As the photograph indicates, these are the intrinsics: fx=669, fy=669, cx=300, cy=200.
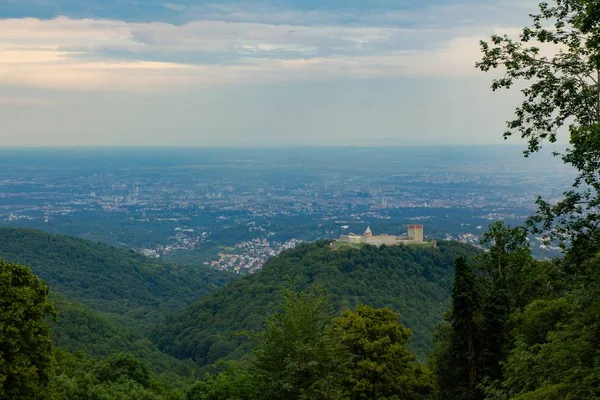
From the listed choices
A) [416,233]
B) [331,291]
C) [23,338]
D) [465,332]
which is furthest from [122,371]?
[416,233]

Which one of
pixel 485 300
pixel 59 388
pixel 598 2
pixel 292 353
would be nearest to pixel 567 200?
pixel 598 2

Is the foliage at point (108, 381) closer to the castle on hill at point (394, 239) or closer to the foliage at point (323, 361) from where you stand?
the foliage at point (323, 361)

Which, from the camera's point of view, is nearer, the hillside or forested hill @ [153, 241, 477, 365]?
the hillside

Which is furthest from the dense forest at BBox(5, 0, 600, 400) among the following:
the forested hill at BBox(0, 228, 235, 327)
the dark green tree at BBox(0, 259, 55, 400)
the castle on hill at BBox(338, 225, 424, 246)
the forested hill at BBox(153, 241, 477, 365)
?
the forested hill at BBox(0, 228, 235, 327)

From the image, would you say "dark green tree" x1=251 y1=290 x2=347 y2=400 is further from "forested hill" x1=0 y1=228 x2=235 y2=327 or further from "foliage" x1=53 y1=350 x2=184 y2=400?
"forested hill" x1=0 y1=228 x2=235 y2=327

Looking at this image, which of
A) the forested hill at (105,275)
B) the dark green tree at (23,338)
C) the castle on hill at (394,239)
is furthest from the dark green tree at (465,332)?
the forested hill at (105,275)

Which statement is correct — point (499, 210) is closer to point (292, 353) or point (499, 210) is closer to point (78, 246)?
point (78, 246)

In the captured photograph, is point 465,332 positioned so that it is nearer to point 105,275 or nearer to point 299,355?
point 299,355
